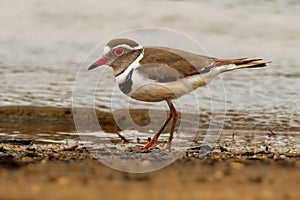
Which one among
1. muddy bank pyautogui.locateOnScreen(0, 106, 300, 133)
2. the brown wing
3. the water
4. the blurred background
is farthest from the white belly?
the blurred background

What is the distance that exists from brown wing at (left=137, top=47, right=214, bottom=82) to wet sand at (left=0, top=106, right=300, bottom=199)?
2.55 feet

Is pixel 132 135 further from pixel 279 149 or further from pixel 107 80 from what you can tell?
pixel 107 80

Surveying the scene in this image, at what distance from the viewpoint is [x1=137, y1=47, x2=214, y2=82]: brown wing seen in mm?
7086

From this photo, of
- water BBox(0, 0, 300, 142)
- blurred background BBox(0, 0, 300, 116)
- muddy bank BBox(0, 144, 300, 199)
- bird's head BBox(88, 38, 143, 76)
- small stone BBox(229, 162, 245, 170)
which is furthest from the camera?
blurred background BBox(0, 0, 300, 116)

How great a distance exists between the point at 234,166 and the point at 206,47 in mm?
9937

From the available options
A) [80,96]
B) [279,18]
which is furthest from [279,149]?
[279,18]

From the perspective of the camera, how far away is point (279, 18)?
58.1 ft

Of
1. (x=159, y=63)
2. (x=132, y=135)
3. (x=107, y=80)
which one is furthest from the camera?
(x=107, y=80)

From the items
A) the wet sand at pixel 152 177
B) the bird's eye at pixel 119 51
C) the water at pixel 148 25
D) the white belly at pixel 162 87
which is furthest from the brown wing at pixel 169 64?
the water at pixel 148 25

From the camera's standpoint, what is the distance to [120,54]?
7.34 metres

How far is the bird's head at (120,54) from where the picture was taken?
23.9 feet

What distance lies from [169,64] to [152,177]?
95.7 inches

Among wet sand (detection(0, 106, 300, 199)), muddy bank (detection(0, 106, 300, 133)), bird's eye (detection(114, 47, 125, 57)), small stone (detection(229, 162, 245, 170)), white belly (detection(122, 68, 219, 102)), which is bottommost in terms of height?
muddy bank (detection(0, 106, 300, 133))

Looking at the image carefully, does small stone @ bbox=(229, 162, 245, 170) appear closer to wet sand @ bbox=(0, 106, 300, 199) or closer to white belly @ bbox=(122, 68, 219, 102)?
wet sand @ bbox=(0, 106, 300, 199)
